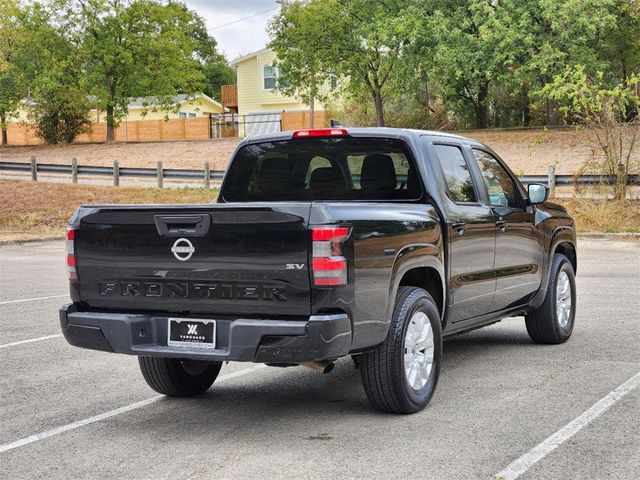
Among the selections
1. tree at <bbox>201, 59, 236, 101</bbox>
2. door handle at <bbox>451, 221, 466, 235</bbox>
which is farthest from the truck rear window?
tree at <bbox>201, 59, 236, 101</bbox>

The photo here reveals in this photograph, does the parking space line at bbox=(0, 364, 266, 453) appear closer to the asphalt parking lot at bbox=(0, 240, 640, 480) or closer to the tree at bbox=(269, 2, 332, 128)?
the asphalt parking lot at bbox=(0, 240, 640, 480)

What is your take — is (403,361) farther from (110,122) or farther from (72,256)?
(110,122)

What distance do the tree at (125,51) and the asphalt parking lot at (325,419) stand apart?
1707 inches

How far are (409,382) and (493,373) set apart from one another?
5.41 ft

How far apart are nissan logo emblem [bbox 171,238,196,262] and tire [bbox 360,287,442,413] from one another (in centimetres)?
124

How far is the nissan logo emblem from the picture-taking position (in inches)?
223

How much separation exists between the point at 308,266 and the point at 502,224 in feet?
9.31

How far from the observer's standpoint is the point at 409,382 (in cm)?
609

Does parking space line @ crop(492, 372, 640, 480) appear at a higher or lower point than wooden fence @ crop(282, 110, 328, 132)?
lower

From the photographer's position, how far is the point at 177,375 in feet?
22.3

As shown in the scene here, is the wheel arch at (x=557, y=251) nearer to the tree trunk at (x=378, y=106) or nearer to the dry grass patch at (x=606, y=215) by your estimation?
the dry grass patch at (x=606, y=215)

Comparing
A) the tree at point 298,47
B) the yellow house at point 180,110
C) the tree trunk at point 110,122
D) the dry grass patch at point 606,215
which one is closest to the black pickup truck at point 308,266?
the dry grass patch at point 606,215

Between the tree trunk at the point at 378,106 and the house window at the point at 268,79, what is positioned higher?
the house window at the point at 268,79

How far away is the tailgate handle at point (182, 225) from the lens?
18.4 ft
